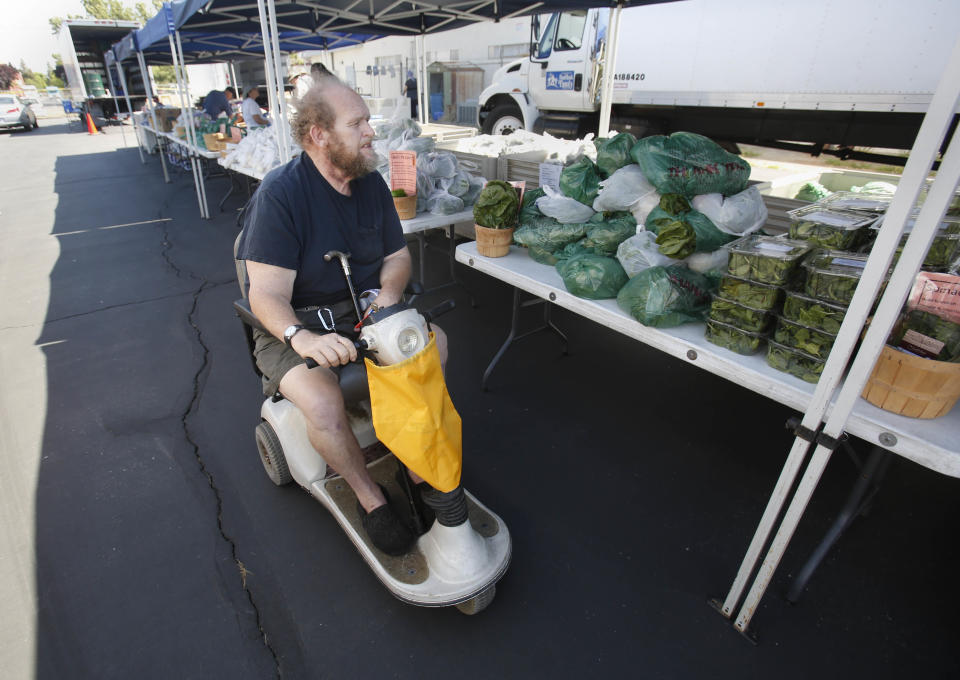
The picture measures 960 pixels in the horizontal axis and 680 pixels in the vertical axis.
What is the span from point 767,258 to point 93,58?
72.8 feet

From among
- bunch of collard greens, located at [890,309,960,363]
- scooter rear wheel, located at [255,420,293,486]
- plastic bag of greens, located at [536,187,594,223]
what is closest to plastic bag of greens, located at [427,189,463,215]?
plastic bag of greens, located at [536,187,594,223]

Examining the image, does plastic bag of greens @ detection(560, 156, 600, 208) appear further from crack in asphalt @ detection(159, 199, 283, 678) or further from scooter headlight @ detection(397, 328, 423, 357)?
crack in asphalt @ detection(159, 199, 283, 678)

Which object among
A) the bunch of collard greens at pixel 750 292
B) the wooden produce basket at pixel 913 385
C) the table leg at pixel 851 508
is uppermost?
the bunch of collard greens at pixel 750 292

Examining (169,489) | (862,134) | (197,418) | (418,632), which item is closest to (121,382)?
(197,418)

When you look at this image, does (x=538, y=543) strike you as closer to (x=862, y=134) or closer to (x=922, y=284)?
(x=922, y=284)

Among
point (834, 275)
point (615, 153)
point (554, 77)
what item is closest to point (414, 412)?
point (834, 275)

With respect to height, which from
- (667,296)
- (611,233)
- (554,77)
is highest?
(554,77)

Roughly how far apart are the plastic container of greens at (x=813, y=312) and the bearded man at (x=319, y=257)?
1.21 meters

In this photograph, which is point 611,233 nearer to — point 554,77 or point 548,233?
point 548,233

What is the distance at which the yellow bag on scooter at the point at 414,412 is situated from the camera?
1.46 metres

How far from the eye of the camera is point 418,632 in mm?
1715

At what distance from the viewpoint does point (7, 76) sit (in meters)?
45.2

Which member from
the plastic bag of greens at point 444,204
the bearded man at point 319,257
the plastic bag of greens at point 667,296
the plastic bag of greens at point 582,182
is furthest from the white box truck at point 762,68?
the bearded man at point 319,257

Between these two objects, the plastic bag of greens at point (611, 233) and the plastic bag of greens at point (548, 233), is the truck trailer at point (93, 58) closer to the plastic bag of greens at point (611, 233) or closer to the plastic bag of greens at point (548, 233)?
the plastic bag of greens at point (548, 233)
